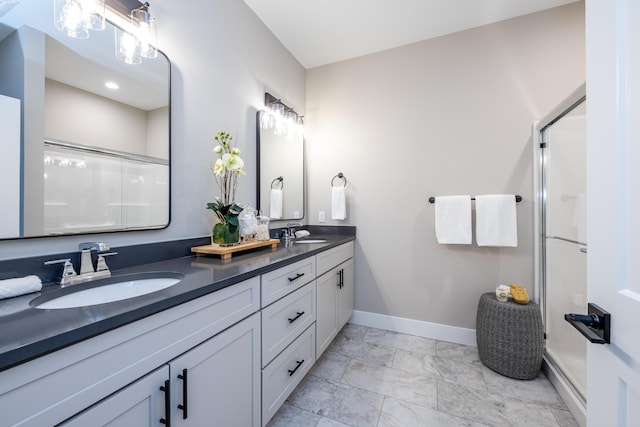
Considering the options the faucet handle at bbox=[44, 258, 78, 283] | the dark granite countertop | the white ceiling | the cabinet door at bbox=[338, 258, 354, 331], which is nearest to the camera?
the dark granite countertop

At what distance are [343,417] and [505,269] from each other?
159 cm

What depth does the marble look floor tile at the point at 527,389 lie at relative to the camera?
151 cm

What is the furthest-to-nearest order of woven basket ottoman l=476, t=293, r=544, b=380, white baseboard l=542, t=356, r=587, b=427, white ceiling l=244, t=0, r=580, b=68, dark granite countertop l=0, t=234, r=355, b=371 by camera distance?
1. white ceiling l=244, t=0, r=580, b=68
2. woven basket ottoman l=476, t=293, r=544, b=380
3. white baseboard l=542, t=356, r=587, b=427
4. dark granite countertop l=0, t=234, r=355, b=371

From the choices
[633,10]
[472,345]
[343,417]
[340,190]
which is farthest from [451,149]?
[343,417]

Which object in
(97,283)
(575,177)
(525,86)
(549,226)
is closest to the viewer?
(97,283)

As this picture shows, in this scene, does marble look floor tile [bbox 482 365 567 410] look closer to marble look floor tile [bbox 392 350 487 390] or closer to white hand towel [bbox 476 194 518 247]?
marble look floor tile [bbox 392 350 487 390]

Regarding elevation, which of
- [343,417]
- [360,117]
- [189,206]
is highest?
[360,117]

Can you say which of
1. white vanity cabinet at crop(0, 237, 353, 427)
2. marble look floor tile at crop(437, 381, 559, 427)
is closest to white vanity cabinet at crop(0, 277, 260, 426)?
white vanity cabinet at crop(0, 237, 353, 427)

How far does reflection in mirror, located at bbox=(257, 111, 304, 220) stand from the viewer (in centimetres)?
205

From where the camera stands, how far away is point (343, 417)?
138 centimetres

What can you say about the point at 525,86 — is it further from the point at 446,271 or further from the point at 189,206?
the point at 189,206

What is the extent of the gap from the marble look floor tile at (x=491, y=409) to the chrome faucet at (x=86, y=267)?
1773 mm

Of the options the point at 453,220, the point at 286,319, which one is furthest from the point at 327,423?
the point at 453,220

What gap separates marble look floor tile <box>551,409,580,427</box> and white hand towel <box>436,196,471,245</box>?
3.43 ft
